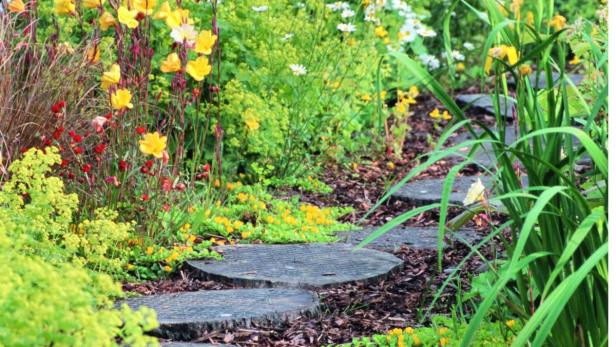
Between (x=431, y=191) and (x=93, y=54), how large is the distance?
2.00 metres

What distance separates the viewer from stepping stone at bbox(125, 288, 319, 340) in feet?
10.6

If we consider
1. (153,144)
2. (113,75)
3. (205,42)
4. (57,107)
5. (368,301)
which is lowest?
(368,301)

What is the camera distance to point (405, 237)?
4508 millimetres

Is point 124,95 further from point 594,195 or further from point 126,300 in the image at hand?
point 594,195

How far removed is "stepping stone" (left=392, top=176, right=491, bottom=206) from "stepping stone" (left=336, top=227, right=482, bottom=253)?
0.37 m

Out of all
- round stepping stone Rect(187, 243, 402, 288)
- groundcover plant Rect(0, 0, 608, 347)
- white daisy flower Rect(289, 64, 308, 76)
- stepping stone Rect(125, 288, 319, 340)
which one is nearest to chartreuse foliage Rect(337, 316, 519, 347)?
groundcover plant Rect(0, 0, 608, 347)

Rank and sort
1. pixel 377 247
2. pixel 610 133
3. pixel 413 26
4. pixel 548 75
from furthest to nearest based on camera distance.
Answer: pixel 413 26, pixel 377 247, pixel 548 75, pixel 610 133

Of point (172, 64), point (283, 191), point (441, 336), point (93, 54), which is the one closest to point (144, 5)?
point (172, 64)

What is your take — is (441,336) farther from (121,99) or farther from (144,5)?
(144,5)

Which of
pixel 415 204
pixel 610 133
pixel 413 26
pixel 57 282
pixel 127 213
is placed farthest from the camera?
pixel 413 26

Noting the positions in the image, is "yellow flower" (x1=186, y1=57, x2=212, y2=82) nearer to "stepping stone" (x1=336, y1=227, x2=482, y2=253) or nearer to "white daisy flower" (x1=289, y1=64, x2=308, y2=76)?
"stepping stone" (x1=336, y1=227, x2=482, y2=253)

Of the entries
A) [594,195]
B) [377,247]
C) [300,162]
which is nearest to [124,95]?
[377,247]

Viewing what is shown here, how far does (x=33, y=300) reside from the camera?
6.95 feet

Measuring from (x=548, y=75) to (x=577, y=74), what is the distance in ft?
18.7
